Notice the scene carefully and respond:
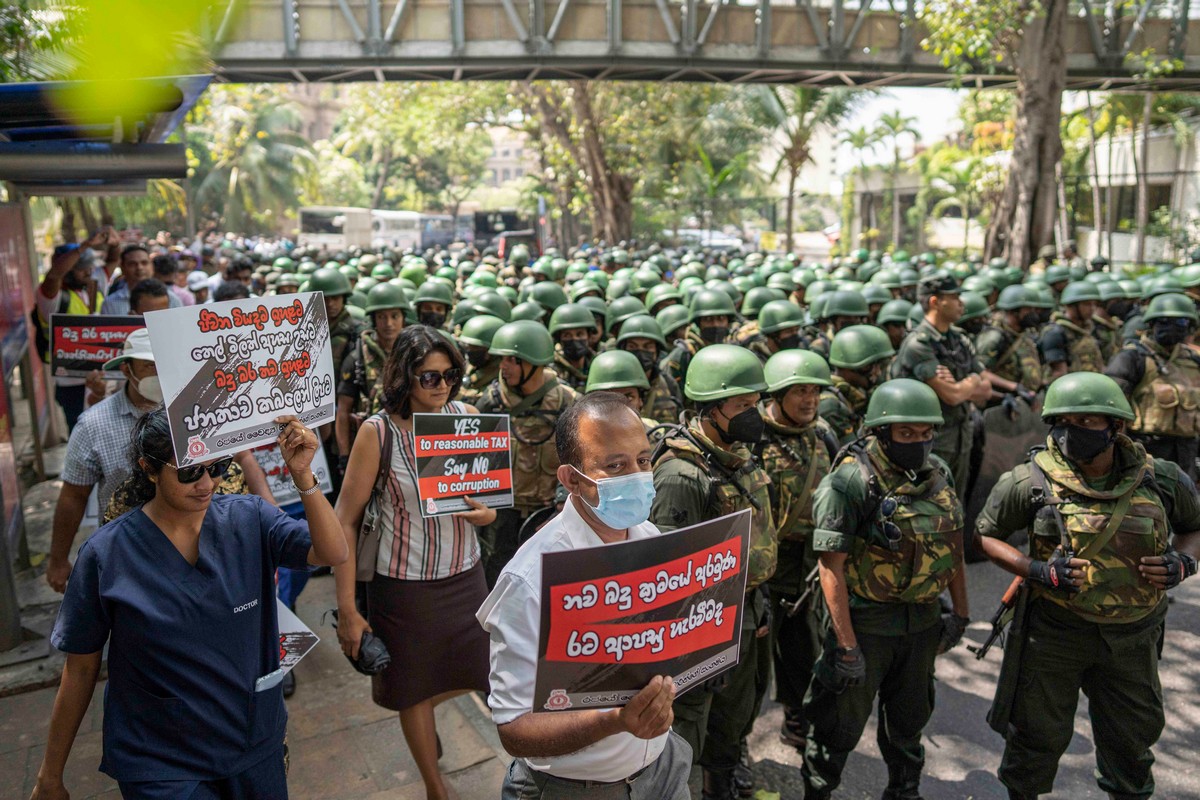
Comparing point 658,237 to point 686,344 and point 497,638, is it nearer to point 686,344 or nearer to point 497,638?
point 686,344

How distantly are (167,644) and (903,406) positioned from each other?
284 centimetres

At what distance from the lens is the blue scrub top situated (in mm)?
2574

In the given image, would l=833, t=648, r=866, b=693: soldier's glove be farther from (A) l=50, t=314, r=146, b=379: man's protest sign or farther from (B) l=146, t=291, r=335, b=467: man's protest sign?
(A) l=50, t=314, r=146, b=379: man's protest sign

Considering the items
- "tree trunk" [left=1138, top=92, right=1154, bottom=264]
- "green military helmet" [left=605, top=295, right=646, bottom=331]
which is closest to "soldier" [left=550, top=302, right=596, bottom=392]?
"green military helmet" [left=605, top=295, right=646, bottom=331]

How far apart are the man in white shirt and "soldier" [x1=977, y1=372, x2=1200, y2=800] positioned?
1959 millimetres

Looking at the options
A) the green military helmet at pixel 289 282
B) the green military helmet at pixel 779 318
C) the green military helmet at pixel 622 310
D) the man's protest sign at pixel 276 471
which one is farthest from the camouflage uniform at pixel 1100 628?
the green military helmet at pixel 289 282

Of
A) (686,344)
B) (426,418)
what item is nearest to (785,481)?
(426,418)

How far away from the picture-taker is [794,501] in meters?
4.59

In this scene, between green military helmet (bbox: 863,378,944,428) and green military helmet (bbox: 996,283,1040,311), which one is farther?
green military helmet (bbox: 996,283,1040,311)

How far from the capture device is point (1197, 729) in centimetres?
498

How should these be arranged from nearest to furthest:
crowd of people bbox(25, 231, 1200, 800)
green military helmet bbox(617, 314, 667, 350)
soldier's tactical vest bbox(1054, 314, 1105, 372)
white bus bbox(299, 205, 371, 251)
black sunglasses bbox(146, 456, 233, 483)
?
crowd of people bbox(25, 231, 1200, 800) < black sunglasses bbox(146, 456, 233, 483) < green military helmet bbox(617, 314, 667, 350) < soldier's tactical vest bbox(1054, 314, 1105, 372) < white bus bbox(299, 205, 371, 251)

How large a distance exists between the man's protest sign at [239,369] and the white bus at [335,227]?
3887cm

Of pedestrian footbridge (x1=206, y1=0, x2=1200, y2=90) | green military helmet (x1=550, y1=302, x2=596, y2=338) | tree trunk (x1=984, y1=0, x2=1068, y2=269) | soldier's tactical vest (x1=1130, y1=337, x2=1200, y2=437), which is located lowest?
soldier's tactical vest (x1=1130, y1=337, x2=1200, y2=437)

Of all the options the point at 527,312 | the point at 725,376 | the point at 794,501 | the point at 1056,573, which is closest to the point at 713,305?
the point at 527,312
